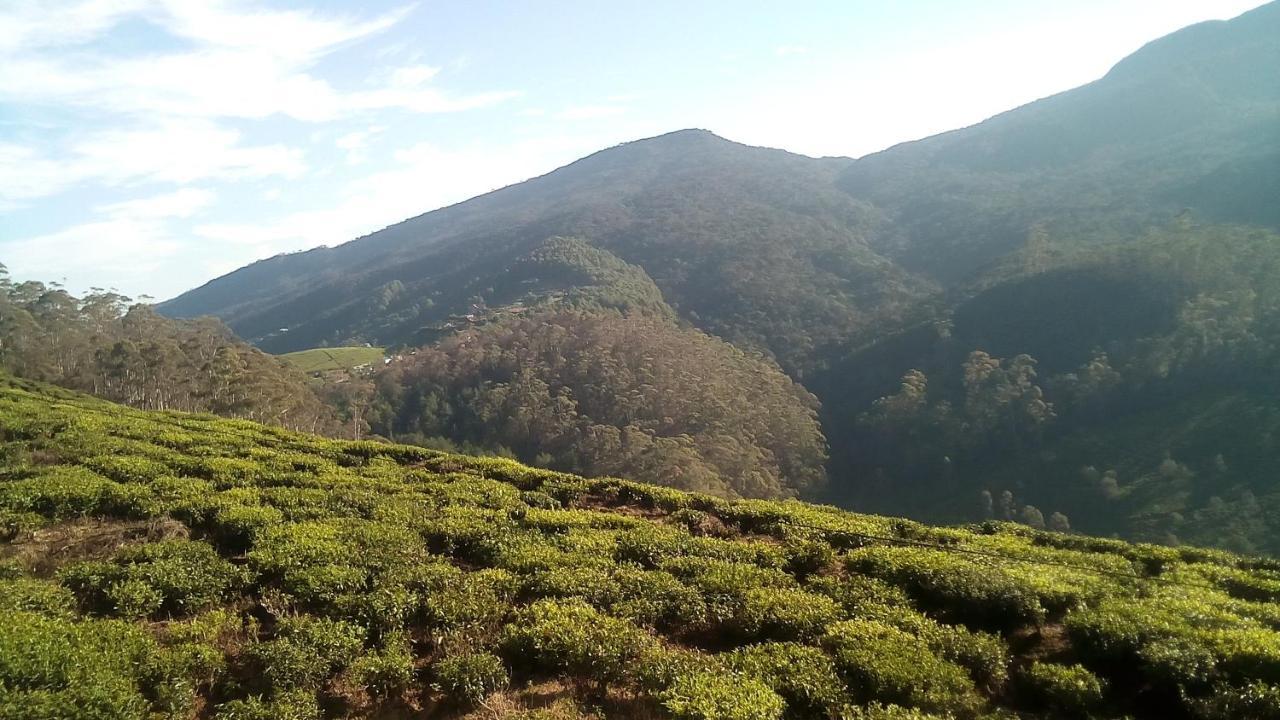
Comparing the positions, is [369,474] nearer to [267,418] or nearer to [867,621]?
[867,621]

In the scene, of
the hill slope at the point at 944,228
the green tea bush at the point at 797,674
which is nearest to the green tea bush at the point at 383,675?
the green tea bush at the point at 797,674

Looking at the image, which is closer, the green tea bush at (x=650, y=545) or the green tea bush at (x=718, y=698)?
the green tea bush at (x=718, y=698)

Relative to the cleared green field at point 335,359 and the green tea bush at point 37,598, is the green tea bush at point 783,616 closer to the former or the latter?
the green tea bush at point 37,598

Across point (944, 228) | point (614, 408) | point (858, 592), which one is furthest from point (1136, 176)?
point (858, 592)

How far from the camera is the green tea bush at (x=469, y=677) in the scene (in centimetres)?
846

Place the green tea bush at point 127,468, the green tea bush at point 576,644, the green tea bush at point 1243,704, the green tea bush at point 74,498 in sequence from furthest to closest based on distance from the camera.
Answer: the green tea bush at point 127,468
the green tea bush at point 74,498
the green tea bush at point 576,644
the green tea bush at point 1243,704

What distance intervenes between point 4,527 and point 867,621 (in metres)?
16.1

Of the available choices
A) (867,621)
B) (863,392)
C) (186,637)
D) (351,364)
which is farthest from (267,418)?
(863,392)

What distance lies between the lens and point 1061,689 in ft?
27.8

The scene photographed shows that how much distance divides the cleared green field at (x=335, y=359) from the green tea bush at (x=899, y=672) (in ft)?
395

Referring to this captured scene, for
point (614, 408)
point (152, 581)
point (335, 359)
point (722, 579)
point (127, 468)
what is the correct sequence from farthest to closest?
point (335, 359) < point (614, 408) < point (127, 468) < point (722, 579) < point (152, 581)

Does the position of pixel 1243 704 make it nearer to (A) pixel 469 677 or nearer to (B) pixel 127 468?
(A) pixel 469 677

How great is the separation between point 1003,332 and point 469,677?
377 ft

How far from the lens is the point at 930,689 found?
823 cm
